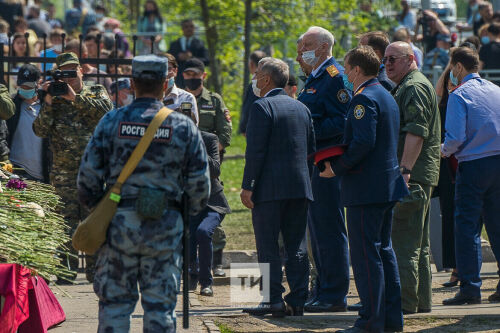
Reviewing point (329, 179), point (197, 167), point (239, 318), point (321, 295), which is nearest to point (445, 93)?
point (329, 179)

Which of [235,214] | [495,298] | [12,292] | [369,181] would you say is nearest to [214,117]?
[369,181]

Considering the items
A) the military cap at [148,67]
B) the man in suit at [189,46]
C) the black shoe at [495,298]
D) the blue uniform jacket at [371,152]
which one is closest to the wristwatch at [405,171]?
the blue uniform jacket at [371,152]

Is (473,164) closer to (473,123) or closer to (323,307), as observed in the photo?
(473,123)

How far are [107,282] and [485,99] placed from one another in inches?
152

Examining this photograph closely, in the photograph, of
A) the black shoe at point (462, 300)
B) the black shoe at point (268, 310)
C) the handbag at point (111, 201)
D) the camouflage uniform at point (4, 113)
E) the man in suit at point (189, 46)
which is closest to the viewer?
the handbag at point (111, 201)

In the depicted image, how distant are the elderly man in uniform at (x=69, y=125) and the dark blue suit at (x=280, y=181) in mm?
1958

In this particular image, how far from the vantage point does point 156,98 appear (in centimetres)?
543

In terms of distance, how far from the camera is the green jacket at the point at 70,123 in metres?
8.66

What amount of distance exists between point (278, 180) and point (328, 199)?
Answer: 0.68 m

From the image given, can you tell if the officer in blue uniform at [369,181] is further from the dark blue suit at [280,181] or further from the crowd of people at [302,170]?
the dark blue suit at [280,181]

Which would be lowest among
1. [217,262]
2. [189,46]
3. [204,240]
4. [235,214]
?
[217,262]

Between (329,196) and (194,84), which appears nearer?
(329,196)

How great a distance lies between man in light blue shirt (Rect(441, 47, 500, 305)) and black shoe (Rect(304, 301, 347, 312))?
0.90 metres

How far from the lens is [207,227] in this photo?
8.66m
